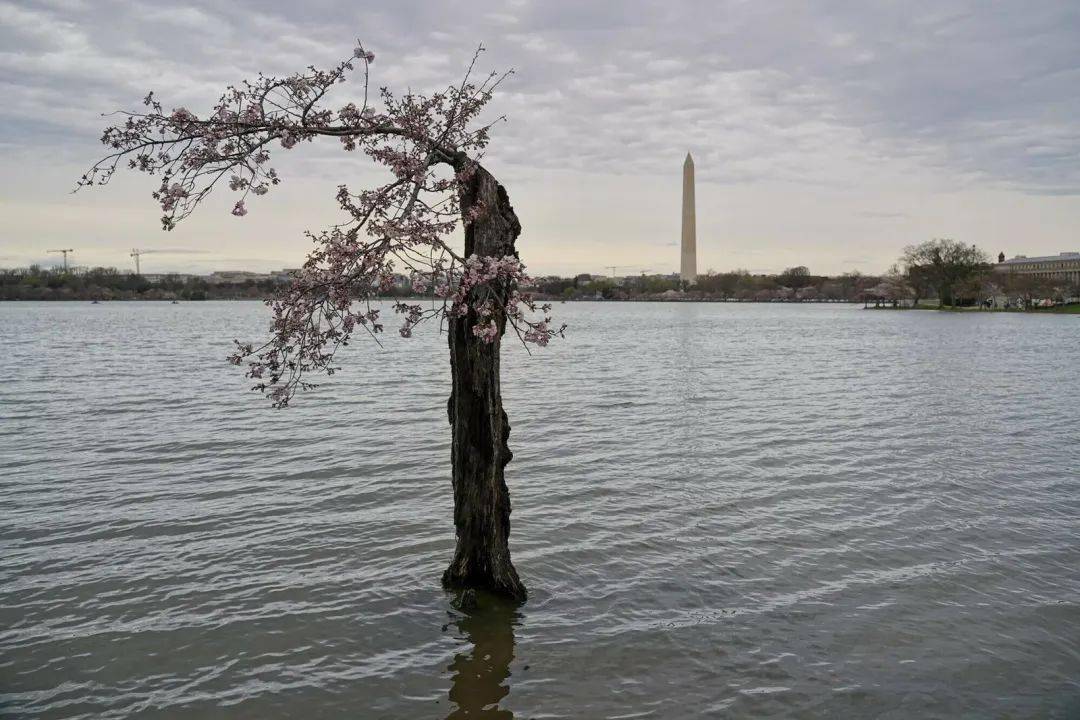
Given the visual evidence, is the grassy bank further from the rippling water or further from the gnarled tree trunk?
the gnarled tree trunk

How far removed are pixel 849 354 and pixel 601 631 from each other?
48054 millimetres

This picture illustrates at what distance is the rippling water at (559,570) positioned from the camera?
7488 millimetres

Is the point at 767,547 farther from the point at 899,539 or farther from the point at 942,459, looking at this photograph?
the point at 942,459

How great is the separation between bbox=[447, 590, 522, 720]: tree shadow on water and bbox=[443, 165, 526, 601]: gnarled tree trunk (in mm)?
264

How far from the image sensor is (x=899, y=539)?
460 inches

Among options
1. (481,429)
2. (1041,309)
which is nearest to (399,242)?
(481,429)

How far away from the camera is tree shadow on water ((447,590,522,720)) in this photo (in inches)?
286

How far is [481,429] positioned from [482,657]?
2.29 meters

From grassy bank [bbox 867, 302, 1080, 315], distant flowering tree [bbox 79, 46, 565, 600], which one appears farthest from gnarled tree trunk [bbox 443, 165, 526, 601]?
grassy bank [bbox 867, 302, 1080, 315]

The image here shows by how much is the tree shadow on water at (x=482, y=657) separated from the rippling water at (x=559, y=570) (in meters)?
0.03

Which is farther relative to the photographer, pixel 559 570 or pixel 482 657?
pixel 559 570

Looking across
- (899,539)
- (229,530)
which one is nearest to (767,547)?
(899,539)

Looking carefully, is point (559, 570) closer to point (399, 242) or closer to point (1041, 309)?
point (399, 242)

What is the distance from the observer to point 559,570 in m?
10.5
